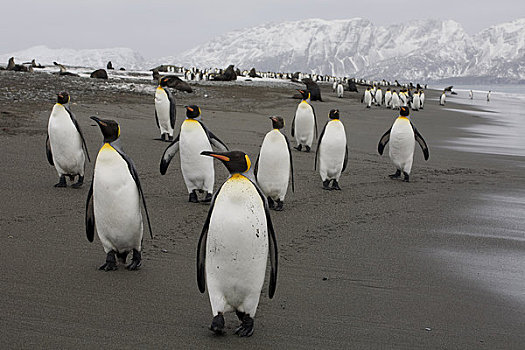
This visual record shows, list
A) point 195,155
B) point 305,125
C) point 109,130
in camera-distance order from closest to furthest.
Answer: point 109,130
point 195,155
point 305,125

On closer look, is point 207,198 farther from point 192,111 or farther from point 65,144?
point 65,144

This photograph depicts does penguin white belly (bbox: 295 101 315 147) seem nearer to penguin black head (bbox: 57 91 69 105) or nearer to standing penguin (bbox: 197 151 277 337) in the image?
penguin black head (bbox: 57 91 69 105)

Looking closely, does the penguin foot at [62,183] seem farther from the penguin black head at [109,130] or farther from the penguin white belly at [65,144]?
the penguin black head at [109,130]

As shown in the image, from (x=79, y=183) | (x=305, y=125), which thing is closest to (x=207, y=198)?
(x=79, y=183)

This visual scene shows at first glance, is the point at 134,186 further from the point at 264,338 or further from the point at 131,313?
the point at 264,338

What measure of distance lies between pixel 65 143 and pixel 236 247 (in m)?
4.04

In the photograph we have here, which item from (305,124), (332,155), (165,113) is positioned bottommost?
(332,155)

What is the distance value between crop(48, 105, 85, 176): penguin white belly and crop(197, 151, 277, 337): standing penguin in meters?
3.81

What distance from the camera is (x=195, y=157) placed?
653 centimetres

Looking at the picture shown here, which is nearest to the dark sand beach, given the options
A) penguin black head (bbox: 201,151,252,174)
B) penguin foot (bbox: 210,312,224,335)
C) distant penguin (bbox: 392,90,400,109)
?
penguin foot (bbox: 210,312,224,335)

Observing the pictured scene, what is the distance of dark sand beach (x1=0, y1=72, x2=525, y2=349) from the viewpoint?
326cm

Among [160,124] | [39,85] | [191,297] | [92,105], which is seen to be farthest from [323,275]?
[39,85]

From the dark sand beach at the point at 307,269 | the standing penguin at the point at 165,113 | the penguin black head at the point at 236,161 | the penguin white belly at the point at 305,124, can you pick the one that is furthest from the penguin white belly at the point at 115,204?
the penguin white belly at the point at 305,124

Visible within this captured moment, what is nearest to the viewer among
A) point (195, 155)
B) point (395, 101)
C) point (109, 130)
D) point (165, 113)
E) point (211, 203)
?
point (211, 203)
